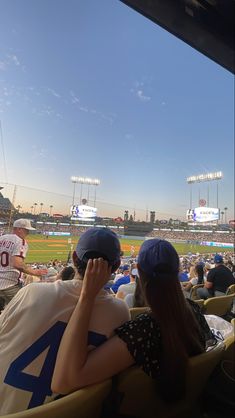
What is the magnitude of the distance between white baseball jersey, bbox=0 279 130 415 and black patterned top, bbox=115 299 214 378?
55 mm

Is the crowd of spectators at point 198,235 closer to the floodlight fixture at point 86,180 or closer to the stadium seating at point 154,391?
the floodlight fixture at point 86,180

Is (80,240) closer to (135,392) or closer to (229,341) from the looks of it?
(135,392)

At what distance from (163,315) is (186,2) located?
2.37 metres

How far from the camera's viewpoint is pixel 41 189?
23.6ft

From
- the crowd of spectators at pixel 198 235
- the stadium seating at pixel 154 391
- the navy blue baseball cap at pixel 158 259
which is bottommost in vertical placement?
the stadium seating at pixel 154 391

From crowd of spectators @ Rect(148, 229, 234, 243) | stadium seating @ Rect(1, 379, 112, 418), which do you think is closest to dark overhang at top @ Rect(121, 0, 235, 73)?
stadium seating @ Rect(1, 379, 112, 418)

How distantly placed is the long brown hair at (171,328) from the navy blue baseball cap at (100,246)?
5.9 inches

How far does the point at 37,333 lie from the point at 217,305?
224 centimetres

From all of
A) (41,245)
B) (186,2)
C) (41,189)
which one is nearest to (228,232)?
(41,245)

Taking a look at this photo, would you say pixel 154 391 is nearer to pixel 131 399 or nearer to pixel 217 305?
pixel 131 399

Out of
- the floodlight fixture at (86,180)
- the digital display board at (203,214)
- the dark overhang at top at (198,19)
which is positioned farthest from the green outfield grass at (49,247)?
the digital display board at (203,214)

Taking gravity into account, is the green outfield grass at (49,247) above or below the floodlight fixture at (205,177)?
below

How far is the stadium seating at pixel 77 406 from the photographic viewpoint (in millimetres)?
581

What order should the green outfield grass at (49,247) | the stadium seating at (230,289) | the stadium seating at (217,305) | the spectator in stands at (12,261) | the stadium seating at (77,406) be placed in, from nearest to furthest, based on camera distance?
the stadium seating at (77,406)
the stadium seating at (217,305)
the spectator in stands at (12,261)
the stadium seating at (230,289)
the green outfield grass at (49,247)
